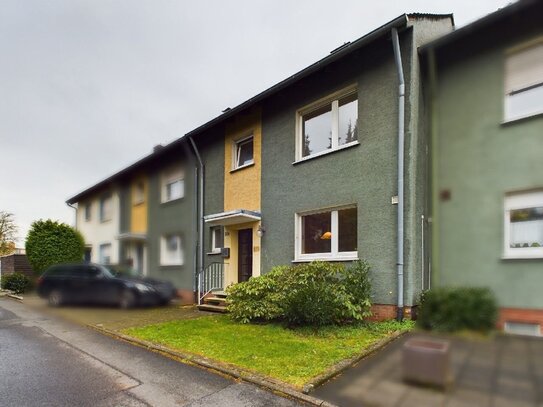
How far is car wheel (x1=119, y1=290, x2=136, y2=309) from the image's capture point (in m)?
2.56

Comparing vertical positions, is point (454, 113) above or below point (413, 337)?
above

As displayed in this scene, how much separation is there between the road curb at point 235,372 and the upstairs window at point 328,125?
496 centimetres

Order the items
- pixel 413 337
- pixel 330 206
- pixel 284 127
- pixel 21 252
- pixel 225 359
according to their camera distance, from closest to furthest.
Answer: pixel 413 337 < pixel 21 252 < pixel 225 359 < pixel 330 206 < pixel 284 127

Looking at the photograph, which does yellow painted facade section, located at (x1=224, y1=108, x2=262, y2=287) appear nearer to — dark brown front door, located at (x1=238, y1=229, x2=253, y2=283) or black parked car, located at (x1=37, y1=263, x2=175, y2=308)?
dark brown front door, located at (x1=238, y1=229, x2=253, y2=283)

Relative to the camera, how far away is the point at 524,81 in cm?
85

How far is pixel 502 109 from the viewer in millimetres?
831

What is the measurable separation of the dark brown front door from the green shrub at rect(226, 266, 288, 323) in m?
2.41

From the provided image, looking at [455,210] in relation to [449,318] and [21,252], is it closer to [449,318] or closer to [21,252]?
[449,318]

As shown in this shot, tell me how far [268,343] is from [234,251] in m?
5.09

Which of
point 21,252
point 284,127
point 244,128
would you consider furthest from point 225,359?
point 244,128

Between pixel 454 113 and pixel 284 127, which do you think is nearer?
pixel 454 113

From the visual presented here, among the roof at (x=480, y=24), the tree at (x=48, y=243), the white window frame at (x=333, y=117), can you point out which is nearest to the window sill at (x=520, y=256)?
the roof at (x=480, y=24)

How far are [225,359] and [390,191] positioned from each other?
13.3ft

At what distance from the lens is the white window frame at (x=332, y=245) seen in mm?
7623
